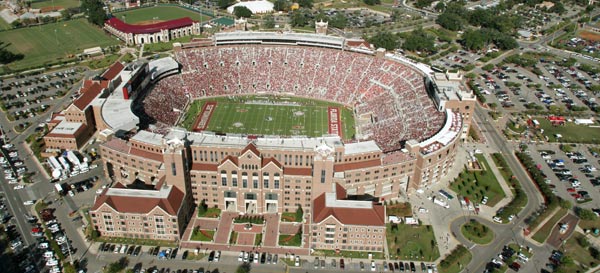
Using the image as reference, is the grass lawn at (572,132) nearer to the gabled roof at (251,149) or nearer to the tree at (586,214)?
the tree at (586,214)

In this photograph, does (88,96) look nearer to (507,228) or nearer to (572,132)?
(507,228)

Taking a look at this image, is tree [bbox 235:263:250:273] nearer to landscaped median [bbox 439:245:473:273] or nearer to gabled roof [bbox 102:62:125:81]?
landscaped median [bbox 439:245:473:273]

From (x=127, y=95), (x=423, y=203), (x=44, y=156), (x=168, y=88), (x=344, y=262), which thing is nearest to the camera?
(x=344, y=262)

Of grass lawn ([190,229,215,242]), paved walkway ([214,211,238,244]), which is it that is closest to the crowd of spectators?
paved walkway ([214,211,238,244])

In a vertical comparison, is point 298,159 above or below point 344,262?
above

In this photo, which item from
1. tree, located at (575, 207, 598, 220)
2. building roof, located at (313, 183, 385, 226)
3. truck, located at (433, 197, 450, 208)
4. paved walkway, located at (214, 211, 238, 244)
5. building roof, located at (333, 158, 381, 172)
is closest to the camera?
building roof, located at (313, 183, 385, 226)

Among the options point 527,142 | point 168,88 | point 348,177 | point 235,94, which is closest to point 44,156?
point 168,88

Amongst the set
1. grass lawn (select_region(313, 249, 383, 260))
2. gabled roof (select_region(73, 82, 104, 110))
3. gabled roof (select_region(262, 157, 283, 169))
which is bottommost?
grass lawn (select_region(313, 249, 383, 260))

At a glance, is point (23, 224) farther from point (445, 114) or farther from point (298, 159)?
point (445, 114)
